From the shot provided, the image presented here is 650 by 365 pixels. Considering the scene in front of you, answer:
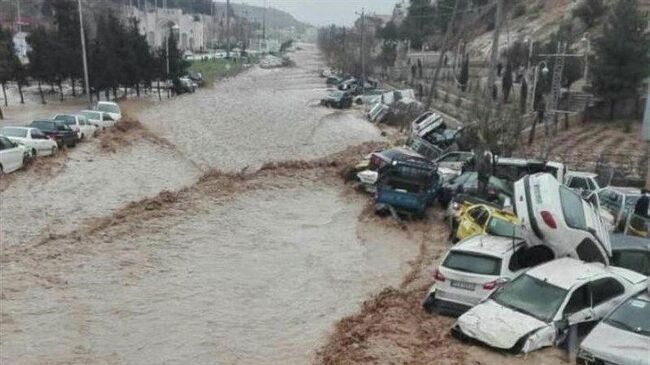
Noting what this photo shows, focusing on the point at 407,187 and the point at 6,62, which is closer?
the point at 407,187

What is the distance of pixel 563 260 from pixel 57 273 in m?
10.6

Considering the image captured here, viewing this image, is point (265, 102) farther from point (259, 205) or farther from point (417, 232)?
point (417, 232)

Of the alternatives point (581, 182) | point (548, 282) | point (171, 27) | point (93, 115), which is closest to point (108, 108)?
point (93, 115)

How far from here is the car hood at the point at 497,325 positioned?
8.97 metres

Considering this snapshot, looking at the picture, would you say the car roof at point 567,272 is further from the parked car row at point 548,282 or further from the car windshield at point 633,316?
the car windshield at point 633,316

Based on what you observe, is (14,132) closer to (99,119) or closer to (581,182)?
(99,119)

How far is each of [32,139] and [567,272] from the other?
20.8m

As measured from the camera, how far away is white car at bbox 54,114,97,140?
2941cm

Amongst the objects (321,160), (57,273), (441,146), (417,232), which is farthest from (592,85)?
(57,273)

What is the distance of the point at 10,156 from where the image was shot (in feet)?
71.5

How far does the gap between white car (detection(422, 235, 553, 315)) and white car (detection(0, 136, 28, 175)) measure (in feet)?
53.0

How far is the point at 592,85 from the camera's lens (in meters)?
37.7

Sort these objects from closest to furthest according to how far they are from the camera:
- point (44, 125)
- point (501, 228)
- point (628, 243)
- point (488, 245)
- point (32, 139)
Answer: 1. point (488, 245)
2. point (628, 243)
3. point (501, 228)
4. point (32, 139)
5. point (44, 125)

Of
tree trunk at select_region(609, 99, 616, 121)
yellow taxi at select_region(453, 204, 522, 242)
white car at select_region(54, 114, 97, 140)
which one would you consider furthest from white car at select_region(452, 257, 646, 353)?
tree trunk at select_region(609, 99, 616, 121)
